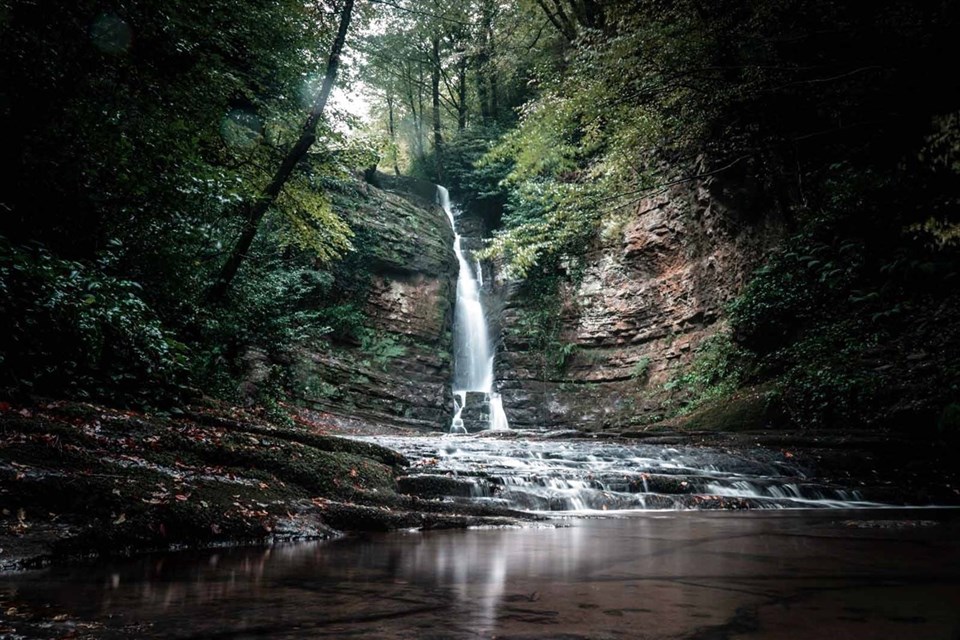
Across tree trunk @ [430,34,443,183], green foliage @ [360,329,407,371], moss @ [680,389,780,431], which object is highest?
tree trunk @ [430,34,443,183]

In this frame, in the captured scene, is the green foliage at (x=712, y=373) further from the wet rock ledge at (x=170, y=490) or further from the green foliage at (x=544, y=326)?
the wet rock ledge at (x=170, y=490)

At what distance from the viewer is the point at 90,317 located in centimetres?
558

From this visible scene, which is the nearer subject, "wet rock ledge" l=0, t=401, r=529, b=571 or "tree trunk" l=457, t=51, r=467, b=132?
"wet rock ledge" l=0, t=401, r=529, b=571

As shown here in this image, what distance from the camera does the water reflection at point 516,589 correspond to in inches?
56.7

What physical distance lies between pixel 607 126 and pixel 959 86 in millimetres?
7866

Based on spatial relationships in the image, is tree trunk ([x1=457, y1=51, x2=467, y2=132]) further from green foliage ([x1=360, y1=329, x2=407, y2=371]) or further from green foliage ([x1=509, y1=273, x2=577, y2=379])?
green foliage ([x1=360, y1=329, x2=407, y2=371])

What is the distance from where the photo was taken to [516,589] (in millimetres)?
1922

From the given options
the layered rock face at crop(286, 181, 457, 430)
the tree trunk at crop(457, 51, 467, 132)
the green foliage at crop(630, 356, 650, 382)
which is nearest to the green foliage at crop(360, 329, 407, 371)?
the layered rock face at crop(286, 181, 457, 430)

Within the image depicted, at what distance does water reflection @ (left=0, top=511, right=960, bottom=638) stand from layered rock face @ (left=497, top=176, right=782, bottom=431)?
43.5ft

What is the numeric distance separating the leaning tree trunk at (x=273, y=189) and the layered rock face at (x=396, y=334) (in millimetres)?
5666

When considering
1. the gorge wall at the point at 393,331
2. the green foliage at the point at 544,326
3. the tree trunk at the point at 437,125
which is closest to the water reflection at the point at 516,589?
the gorge wall at the point at 393,331

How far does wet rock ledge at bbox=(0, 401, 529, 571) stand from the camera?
2.62m

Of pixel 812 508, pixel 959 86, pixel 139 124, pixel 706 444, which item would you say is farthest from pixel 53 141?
pixel 959 86

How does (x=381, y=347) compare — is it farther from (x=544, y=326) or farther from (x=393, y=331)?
(x=544, y=326)
